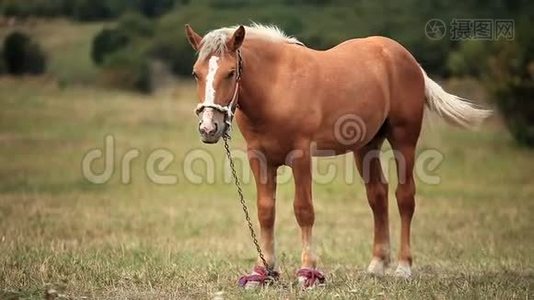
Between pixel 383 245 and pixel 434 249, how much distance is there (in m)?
4.11

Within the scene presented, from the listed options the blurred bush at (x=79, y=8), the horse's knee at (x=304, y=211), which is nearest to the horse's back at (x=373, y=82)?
the horse's knee at (x=304, y=211)

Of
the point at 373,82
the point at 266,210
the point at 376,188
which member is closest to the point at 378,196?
the point at 376,188

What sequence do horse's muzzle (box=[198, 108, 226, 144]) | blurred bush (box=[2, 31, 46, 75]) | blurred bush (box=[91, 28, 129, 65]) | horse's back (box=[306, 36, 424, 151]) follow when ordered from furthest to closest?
blurred bush (box=[91, 28, 129, 65]) < blurred bush (box=[2, 31, 46, 75]) < horse's back (box=[306, 36, 424, 151]) < horse's muzzle (box=[198, 108, 226, 144])

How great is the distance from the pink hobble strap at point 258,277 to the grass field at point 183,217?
96 millimetres

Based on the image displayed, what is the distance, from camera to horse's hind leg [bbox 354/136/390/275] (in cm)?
951

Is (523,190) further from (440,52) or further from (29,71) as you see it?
(29,71)

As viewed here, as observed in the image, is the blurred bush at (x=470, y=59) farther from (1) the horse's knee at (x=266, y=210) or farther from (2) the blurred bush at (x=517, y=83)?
(1) the horse's knee at (x=266, y=210)

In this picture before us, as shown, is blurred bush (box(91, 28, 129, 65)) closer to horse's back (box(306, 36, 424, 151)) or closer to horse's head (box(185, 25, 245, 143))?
horse's back (box(306, 36, 424, 151))

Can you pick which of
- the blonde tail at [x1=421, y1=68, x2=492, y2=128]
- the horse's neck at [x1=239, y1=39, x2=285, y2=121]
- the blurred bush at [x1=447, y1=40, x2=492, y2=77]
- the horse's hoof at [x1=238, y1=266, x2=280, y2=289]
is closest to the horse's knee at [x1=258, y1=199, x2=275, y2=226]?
the horse's hoof at [x1=238, y1=266, x2=280, y2=289]

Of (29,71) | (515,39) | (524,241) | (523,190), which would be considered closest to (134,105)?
(29,71)

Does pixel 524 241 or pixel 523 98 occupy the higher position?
pixel 523 98

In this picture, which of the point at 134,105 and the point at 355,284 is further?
the point at 134,105

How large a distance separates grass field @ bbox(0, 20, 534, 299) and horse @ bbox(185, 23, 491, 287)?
2.33 feet

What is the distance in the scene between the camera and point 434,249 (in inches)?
527
